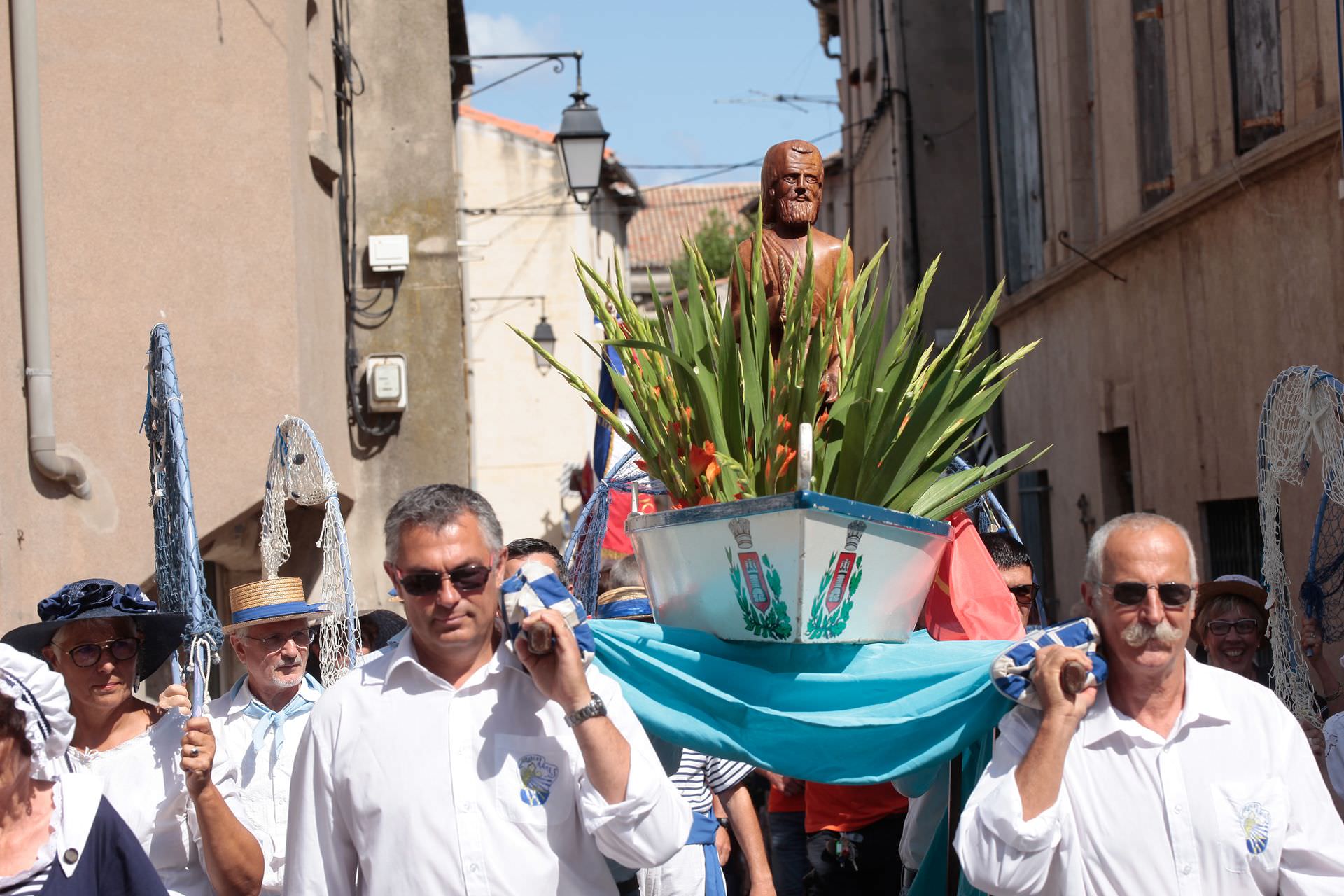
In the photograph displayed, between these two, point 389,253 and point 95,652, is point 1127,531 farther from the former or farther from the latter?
point 389,253

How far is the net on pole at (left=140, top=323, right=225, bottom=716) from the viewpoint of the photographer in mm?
4742

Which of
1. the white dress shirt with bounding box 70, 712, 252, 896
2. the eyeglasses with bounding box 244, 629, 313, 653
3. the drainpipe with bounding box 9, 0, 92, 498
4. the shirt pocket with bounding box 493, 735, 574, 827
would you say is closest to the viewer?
the shirt pocket with bounding box 493, 735, 574, 827

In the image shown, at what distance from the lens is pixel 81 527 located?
8578 mm

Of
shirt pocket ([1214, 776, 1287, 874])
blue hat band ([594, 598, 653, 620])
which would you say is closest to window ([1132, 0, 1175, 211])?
blue hat band ([594, 598, 653, 620])

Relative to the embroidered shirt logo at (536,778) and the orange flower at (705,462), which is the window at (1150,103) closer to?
the orange flower at (705,462)

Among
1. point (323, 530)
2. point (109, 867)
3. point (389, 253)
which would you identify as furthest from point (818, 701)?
point (389, 253)

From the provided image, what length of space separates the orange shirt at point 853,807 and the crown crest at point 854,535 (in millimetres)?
2192

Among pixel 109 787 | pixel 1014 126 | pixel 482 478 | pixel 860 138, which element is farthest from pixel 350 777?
pixel 482 478

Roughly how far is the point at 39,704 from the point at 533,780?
1069 mm

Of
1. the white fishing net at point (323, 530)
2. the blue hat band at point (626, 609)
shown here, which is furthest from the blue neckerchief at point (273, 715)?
the blue hat band at point (626, 609)

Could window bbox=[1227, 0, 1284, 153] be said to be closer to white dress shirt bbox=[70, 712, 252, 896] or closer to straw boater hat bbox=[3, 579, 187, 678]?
straw boater hat bbox=[3, 579, 187, 678]

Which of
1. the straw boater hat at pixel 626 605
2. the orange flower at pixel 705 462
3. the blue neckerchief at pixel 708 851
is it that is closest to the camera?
the orange flower at pixel 705 462

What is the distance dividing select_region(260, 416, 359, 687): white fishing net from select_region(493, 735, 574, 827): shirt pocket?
263cm

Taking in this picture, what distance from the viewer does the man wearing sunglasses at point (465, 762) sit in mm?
3430
